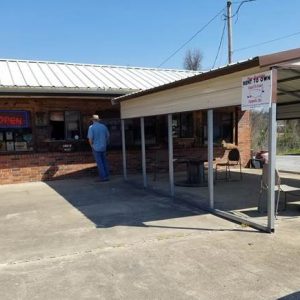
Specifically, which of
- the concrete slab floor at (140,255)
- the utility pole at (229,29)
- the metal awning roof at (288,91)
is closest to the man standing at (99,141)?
the concrete slab floor at (140,255)

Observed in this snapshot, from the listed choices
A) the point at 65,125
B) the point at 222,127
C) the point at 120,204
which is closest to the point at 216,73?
the point at 120,204

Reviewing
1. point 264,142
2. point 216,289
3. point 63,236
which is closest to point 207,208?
point 63,236

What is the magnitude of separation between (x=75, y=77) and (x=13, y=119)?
250cm

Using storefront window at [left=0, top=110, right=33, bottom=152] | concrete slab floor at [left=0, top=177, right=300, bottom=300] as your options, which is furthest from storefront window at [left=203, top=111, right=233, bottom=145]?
concrete slab floor at [left=0, top=177, right=300, bottom=300]

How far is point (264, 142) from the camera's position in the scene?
23891 millimetres

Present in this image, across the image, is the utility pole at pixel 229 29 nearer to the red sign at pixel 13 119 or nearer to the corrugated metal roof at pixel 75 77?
the corrugated metal roof at pixel 75 77

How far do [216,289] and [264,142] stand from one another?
2049cm

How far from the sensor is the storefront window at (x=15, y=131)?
12.1 metres

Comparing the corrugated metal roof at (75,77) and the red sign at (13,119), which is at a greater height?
the corrugated metal roof at (75,77)

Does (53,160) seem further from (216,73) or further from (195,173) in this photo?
(216,73)

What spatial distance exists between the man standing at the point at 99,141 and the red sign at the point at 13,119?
6.38 ft

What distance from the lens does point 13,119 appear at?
1216cm

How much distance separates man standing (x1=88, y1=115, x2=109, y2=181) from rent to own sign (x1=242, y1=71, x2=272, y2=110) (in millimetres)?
6336

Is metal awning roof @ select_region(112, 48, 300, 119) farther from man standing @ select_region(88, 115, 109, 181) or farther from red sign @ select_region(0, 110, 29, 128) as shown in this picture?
red sign @ select_region(0, 110, 29, 128)
